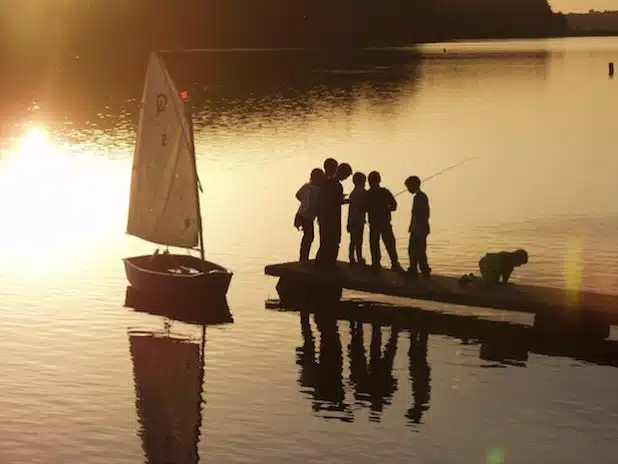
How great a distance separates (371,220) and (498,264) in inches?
135

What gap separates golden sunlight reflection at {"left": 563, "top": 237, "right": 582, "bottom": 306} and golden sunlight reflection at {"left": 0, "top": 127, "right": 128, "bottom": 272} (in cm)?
1466

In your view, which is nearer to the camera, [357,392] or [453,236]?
[357,392]

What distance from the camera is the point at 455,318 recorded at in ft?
112

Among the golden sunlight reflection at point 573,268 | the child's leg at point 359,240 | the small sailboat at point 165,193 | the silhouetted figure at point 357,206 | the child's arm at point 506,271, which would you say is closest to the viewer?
the golden sunlight reflection at point 573,268

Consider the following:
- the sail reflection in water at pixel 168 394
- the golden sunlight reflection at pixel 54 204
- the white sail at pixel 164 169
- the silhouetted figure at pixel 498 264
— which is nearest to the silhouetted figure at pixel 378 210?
the silhouetted figure at pixel 498 264

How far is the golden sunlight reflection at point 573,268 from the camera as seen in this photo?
32.8 metres

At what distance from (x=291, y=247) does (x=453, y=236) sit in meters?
5.65

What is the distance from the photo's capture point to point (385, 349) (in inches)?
1235

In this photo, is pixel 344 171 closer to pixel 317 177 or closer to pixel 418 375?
pixel 317 177

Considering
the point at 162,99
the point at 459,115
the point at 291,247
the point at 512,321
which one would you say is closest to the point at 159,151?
the point at 162,99

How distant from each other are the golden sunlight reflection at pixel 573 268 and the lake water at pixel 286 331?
0.17 m

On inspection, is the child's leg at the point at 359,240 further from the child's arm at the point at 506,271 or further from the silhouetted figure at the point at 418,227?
the child's arm at the point at 506,271

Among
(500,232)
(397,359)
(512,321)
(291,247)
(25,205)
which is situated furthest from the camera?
(25,205)

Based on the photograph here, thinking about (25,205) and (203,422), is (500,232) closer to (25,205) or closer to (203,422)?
(25,205)
